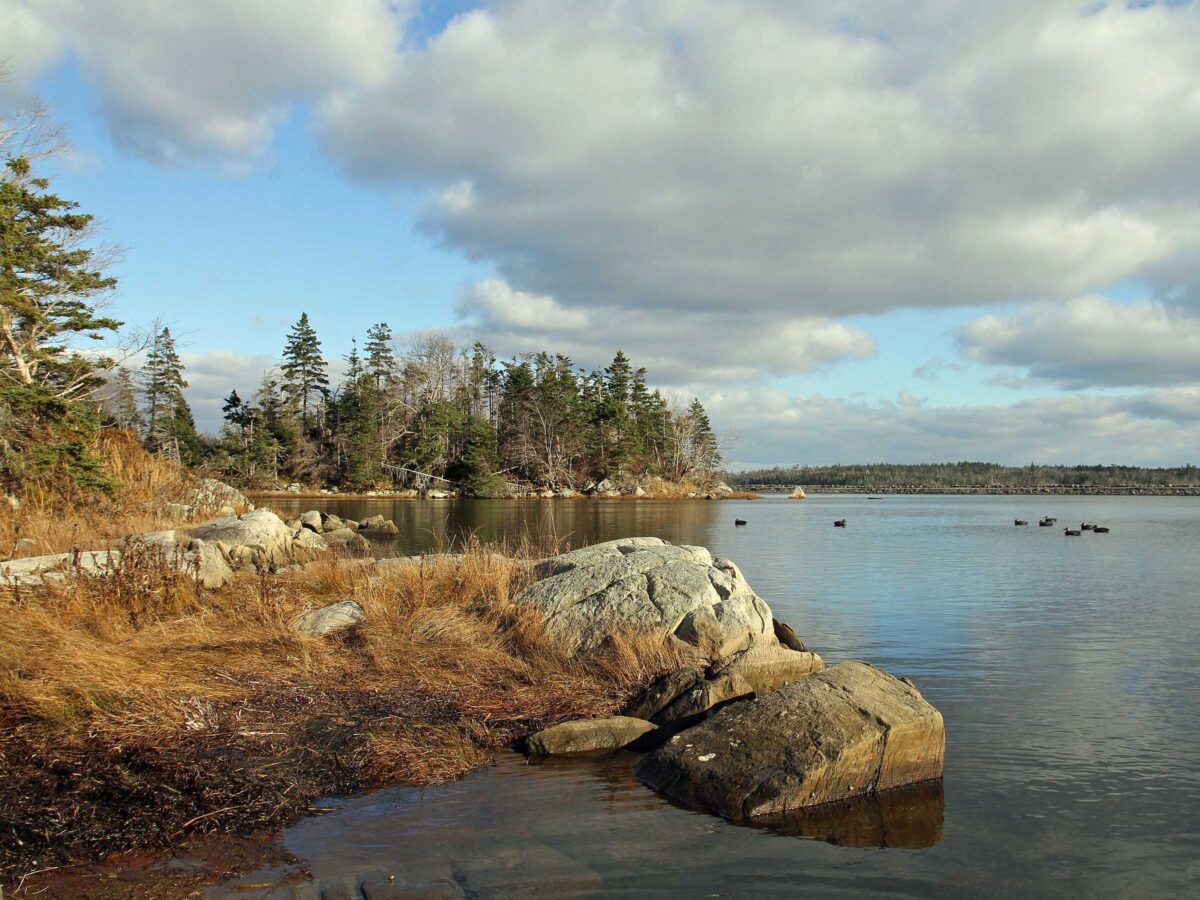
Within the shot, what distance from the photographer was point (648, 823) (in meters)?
6.59

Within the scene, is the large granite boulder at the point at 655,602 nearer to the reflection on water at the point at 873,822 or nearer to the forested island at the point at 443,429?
the reflection on water at the point at 873,822

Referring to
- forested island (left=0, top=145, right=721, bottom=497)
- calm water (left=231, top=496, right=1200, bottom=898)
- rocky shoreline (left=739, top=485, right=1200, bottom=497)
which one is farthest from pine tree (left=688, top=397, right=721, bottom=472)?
calm water (left=231, top=496, right=1200, bottom=898)

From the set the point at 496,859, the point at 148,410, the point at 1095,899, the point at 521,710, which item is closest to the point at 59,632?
the point at 521,710

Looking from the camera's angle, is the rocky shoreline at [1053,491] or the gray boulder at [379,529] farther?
the rocky shoreline at [1053,491]

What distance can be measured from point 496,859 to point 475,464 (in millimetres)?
73849

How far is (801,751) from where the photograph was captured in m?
7.20

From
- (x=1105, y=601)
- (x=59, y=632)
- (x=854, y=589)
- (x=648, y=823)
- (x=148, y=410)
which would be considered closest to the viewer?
(x=648, y=823)

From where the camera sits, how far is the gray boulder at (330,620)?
10.5 meters

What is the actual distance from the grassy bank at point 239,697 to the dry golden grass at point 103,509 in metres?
2.66

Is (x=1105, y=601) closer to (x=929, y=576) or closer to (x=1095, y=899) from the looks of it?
(x=929, y=576)

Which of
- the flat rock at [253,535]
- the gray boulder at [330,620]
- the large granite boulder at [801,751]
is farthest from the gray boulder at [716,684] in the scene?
the flat rock at [253,535]

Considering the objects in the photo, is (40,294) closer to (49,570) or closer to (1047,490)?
(49,570)

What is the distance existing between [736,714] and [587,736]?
1534mm

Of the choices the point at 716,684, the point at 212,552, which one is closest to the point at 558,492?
the point at 212,552
